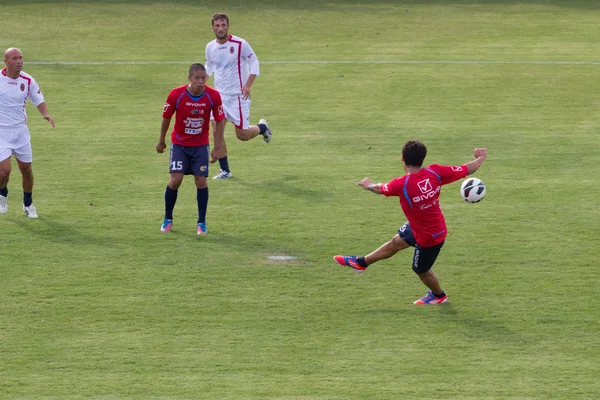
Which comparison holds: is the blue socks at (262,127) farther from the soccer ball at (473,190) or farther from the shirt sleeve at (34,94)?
the soccer ball at (473,190)

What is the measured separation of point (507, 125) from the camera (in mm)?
17344

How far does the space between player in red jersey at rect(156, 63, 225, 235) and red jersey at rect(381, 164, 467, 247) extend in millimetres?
3161

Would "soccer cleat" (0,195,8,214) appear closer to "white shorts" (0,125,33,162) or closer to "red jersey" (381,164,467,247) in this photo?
"white shorts" (0,125,33,162)

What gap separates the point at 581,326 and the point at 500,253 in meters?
2.22

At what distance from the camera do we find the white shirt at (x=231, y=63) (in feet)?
47.6

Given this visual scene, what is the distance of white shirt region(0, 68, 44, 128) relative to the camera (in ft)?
40.6

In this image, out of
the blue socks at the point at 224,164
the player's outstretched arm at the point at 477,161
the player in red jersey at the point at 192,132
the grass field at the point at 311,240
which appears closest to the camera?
the grass field at the point at 311,240

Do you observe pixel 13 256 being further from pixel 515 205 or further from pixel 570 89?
pixel 570 89

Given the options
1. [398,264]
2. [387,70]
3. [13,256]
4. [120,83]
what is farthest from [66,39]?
[398,264]

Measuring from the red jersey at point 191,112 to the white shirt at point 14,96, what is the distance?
1.99m

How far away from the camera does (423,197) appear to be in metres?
9.37

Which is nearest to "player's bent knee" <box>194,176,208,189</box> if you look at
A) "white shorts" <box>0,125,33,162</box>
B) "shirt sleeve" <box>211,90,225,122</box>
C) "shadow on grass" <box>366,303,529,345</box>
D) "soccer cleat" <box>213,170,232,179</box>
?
"shirt sleeve" <box>211,90,225,122</box>

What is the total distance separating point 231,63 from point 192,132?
3027mm

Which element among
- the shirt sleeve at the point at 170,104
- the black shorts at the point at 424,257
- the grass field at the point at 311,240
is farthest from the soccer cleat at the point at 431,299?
the shirt sleeve at the point at 170,104
